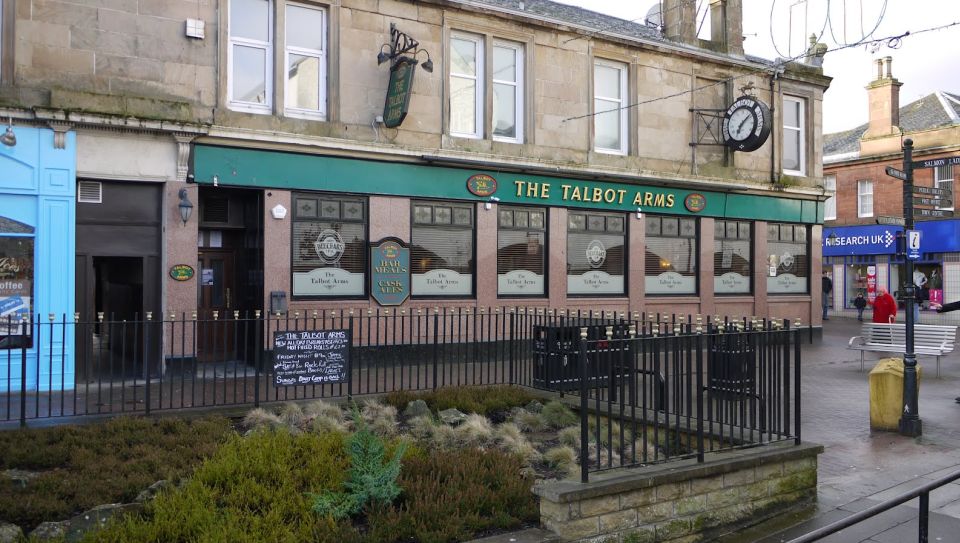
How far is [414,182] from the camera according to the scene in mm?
15492

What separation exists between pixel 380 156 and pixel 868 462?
398 inches

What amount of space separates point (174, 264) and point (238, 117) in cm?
288

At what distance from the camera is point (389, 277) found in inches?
595

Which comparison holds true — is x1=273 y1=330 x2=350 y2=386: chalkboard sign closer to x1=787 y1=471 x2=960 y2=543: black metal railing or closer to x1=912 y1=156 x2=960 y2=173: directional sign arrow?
x1=787 y1=471 x2=960 y2=543: black metal railing

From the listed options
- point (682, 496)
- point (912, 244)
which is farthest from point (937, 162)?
point (682, 496)

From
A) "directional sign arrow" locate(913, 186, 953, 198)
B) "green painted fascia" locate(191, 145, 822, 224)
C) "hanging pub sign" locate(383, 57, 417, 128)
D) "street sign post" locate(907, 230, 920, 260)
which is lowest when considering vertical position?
"street sign post" locate(907, 230, 920, 260)

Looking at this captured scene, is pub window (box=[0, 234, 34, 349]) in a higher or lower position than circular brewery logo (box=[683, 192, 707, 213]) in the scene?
lower

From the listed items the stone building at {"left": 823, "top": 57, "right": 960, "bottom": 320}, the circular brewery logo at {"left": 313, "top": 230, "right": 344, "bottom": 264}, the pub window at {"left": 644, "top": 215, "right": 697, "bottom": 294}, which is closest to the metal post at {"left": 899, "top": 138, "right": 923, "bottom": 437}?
the pub window at {"left": 644, "top": 215, "right": 697, "bottom": 294}

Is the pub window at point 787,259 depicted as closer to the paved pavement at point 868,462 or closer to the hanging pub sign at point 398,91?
the paved pavement at point 868,462

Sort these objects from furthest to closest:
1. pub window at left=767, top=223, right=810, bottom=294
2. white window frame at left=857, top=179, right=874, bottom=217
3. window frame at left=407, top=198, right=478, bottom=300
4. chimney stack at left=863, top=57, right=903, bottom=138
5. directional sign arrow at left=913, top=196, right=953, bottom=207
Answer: white window frame at left=857, top=179, right=874, bottom=217 < chimney stack at left=863, top=57, right=903, bottom=138 < pub window at left=767, top=223, right=810, bottom=294 < window frame at left=407, top=198, right=478, bottom=300 < directional sign arrow at left=913, top=196, right=953, bottom=207

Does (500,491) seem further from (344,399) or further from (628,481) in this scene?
(344,399)

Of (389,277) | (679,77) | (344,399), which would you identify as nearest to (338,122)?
(389,277)

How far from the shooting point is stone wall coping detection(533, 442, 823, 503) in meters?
5.62

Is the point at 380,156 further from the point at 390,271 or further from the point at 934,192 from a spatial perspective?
the point at 934,192
